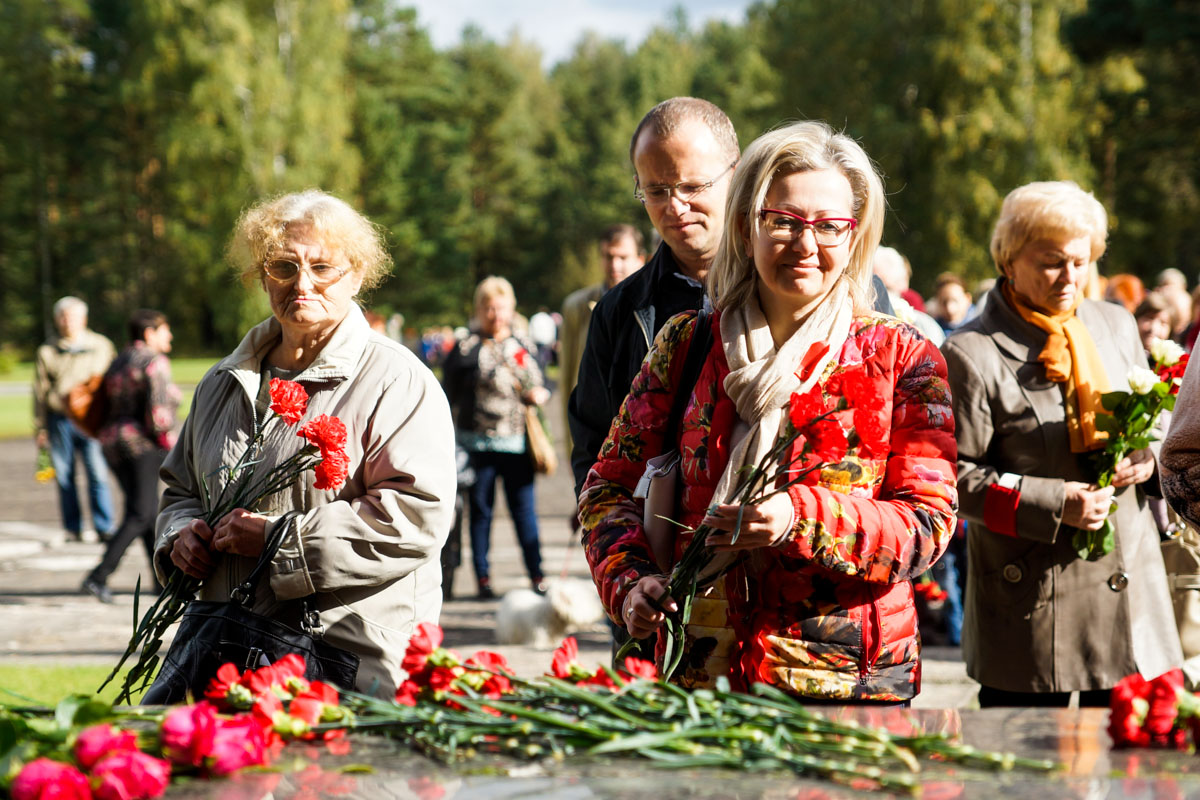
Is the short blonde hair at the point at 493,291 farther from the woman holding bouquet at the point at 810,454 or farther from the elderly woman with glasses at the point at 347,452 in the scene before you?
the woman holding bouquet at the point at 810,454

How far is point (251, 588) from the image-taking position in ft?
9.55

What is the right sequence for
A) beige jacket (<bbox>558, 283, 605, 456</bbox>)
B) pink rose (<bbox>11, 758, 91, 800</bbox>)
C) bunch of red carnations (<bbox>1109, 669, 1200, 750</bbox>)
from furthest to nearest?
beige jacket (<bbox>558, 283, 605, 456</bbox>), bunch of red carnations (<bbox>1109, 669, 1200, 750</bbox>), pink rose (<bbox>11, 758, 91, 800</bbox>)

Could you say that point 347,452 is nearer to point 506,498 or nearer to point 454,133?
point 506,498

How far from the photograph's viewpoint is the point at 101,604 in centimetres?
836

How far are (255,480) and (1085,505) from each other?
221 cm

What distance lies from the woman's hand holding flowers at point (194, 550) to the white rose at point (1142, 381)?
2.43 meters

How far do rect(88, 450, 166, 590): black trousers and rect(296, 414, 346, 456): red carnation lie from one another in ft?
20.2

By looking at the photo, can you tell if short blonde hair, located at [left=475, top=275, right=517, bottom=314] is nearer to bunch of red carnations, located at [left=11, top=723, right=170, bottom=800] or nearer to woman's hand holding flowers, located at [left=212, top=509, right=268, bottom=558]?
woman's hand holding flowers, located at [left=212, top=509, right=268, bottom=558]

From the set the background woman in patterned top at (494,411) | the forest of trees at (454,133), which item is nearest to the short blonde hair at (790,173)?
the background woman in patterned top at (494,411)

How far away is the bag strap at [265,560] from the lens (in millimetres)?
2902

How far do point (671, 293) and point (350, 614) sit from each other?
117cm

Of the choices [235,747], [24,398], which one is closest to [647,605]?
[235,747]

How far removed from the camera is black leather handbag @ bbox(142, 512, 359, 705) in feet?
9.24

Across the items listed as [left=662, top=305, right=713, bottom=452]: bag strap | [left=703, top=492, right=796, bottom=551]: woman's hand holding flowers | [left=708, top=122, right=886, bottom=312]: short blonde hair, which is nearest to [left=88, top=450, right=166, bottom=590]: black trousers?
[left=662, top=305, right=713, bottom=452]: bag strap
